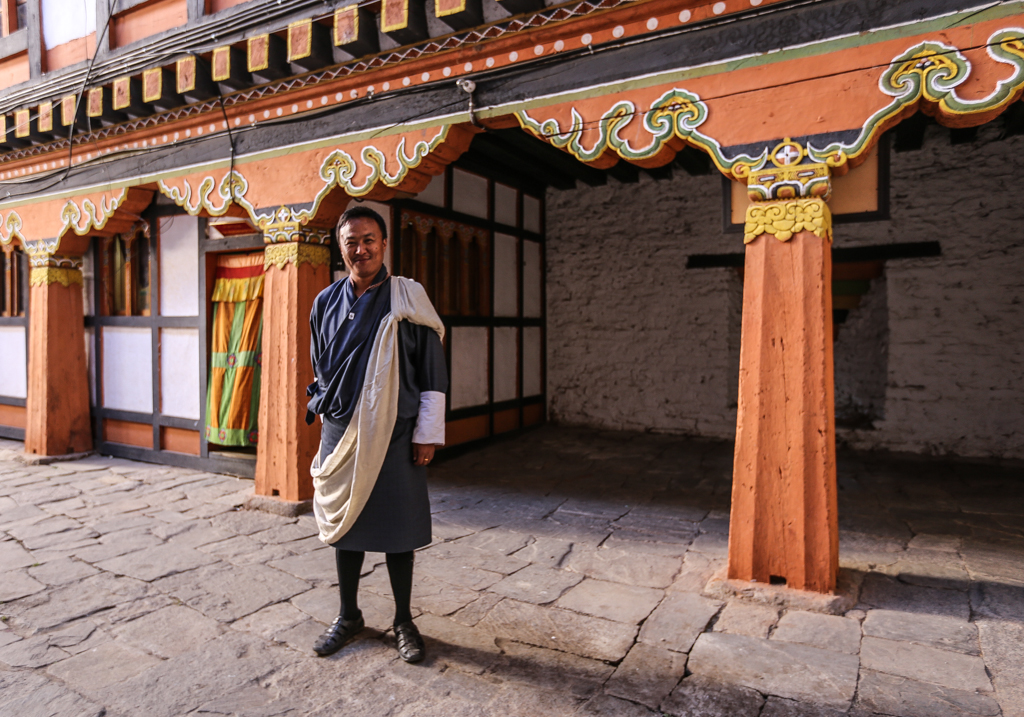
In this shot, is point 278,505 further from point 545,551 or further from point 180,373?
point 180,373

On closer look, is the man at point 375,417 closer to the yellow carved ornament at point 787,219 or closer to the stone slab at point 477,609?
the stone slab at point 477,609

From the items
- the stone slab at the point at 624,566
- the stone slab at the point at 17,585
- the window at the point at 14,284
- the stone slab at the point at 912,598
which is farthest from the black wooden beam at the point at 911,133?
the window at the point at 14,284

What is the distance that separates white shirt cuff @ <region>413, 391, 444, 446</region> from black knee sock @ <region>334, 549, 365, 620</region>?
569mm

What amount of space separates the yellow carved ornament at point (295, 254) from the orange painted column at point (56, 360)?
3.29 metres

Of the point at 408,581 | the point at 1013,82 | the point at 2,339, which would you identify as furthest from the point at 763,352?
the point at 2,339

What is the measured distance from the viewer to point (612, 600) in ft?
10.4

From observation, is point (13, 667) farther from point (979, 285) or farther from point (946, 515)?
point (979, 285)

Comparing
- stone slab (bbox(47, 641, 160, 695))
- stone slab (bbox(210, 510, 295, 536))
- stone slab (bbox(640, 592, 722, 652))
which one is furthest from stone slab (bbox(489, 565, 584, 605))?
stone slab (bbox(210, 510, 295, 536))

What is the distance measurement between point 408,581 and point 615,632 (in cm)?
95

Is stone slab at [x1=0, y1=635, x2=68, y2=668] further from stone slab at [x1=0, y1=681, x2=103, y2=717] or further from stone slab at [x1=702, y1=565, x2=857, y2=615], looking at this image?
stone slab at [x1=702, y1=565, x2=857, y2=615]

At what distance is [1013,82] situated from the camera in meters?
2.59

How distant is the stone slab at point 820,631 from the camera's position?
8.63 feet

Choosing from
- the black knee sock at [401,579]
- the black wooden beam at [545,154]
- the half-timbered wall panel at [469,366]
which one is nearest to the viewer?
the black knee sock at [401,579]

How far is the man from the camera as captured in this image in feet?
8.27
